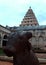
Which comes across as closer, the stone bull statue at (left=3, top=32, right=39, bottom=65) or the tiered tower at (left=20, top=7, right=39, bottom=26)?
the stone bull statue at (left=3, top=32, right=39, bottom=65)

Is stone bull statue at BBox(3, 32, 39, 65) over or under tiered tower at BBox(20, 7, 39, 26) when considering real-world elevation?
under

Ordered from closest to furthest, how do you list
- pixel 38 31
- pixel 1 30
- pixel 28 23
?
pixel 1 30 → pixel 38 31 → pixel 28 23

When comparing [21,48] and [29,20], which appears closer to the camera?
[21,48]

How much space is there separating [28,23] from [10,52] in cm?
4557

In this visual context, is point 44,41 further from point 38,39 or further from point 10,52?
point 10,52

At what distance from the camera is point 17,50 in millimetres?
2898

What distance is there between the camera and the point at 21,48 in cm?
291

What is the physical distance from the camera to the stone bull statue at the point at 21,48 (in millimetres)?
2873

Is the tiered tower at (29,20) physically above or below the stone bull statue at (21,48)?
above

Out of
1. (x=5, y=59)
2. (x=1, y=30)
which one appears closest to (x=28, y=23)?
(x=1, y=30)

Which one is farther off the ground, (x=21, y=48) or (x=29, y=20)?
(x=29, y=20)

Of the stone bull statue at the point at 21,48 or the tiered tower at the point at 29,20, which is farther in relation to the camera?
the tiered tower at the point at 29,20

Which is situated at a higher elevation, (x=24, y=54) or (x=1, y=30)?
(x=1, y=30)

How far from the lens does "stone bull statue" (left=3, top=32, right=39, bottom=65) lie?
287cm
